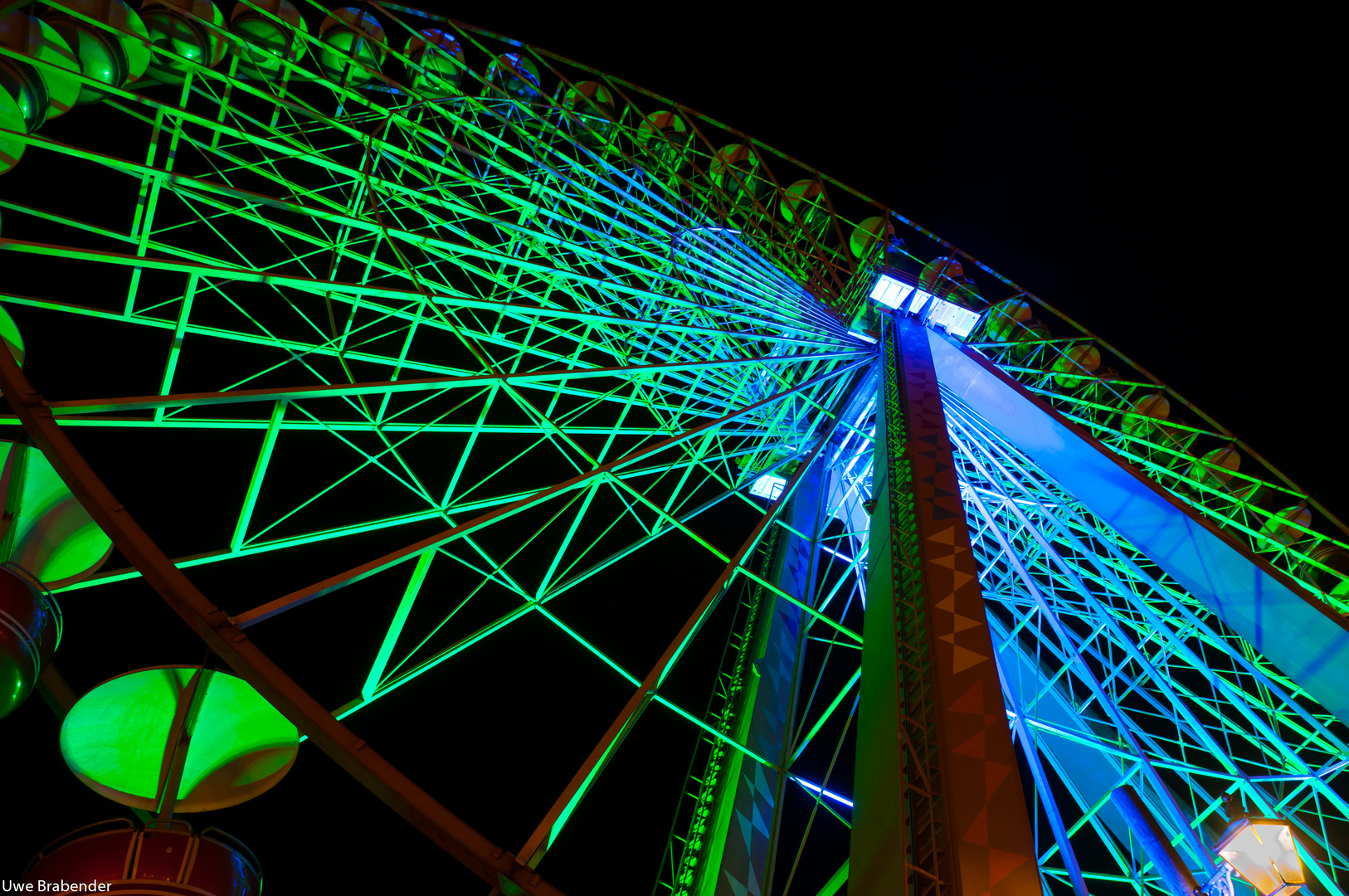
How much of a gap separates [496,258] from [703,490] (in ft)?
58.9

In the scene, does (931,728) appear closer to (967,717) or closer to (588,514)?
(967,717)

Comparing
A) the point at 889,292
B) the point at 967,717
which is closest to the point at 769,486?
the point at 889,292

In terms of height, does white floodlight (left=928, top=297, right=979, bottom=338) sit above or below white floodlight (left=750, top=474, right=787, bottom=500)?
above

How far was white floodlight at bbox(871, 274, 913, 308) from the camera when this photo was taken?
41.5ft

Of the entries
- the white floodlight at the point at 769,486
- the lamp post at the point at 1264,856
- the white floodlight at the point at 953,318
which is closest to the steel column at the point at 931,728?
the lamp post at the point at 1264,856

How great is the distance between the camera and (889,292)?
12.7m

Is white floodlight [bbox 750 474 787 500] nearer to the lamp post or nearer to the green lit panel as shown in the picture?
the lamp post

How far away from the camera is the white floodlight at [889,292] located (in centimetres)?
1265

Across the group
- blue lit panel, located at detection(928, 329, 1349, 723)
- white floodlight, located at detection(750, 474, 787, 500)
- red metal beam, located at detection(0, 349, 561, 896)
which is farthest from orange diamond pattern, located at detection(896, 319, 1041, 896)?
white floodlight, located at detection(750, 474, 787, 500)

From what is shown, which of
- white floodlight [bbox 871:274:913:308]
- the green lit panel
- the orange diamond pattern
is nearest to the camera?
the orange diamond pattern

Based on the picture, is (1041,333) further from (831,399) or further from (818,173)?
(831,399)

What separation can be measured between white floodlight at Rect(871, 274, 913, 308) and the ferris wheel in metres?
0.35

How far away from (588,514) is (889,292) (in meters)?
15.9

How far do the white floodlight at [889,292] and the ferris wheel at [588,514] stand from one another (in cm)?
35
